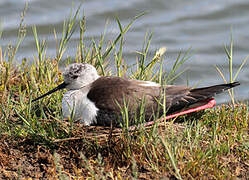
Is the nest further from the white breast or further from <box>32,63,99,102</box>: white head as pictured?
<box>32,63,99,102</box>: white head

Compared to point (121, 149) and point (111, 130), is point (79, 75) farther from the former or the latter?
point (121, 149)

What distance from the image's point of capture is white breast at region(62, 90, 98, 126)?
4898 millimetres

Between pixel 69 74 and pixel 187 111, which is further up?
pixel 69 74

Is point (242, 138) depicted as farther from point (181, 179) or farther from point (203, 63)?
point (203, 63)

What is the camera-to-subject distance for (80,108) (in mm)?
5000

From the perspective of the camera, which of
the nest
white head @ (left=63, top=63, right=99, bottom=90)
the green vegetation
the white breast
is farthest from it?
white head @ (left=63, top=63, right=99, bottom=90)

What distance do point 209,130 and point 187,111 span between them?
323mm

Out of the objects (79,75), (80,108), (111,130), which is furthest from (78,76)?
(111,130)

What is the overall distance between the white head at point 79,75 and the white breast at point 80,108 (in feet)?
0.45

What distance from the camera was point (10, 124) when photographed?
478cm

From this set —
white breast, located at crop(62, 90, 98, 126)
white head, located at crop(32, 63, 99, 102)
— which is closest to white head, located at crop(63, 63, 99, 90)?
A: white head, located at crop(32, 63, 99, 102)

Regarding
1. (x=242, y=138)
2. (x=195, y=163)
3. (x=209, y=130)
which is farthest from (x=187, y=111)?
(x=195, y=163)

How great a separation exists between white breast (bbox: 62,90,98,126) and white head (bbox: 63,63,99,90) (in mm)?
138

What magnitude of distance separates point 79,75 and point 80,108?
1.45 feet
